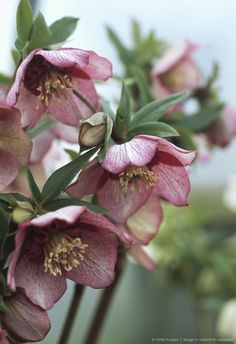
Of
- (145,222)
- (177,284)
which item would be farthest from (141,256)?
(177,284)

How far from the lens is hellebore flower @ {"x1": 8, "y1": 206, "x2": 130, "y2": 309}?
1.54ft

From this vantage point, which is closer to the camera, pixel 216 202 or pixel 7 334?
pixel 7 334

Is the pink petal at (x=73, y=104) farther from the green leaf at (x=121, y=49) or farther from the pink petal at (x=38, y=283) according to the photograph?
the green leaf at (x=121, y=49)

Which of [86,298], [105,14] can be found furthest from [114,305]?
[105,14]

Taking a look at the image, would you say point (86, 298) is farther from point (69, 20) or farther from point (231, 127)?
point (69, 20)

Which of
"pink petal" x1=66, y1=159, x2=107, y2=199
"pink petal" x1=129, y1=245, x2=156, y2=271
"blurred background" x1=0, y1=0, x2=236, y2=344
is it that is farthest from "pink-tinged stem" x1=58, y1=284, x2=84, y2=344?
"blurred background" x1=0, y1=0, x2=236, y2=344

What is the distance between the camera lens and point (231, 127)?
32.2 inches

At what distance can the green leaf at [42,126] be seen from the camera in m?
0.59

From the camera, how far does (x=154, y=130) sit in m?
0.51

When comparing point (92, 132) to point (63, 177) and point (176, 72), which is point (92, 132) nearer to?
point (63, 177)

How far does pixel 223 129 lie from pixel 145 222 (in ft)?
0.91

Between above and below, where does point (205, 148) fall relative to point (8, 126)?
below

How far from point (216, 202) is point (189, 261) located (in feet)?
2.49

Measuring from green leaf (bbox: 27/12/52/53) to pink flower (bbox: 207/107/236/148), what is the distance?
1.09 feet
